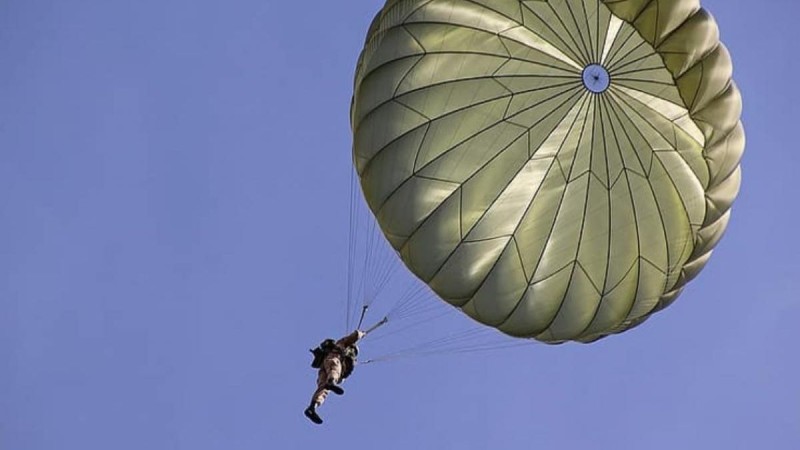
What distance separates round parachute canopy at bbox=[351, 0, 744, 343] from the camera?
1834 cm

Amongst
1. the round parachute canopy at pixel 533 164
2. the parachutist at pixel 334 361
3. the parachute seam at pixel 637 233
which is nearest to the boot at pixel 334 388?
the parachutist at pixel 334 361

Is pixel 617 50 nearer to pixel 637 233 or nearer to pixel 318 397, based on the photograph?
pixel 637 233

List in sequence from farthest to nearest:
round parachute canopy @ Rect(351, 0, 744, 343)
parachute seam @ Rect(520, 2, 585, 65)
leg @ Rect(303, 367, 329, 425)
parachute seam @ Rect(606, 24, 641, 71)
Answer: parachute seam @ Rect(606, 24, 641, 71), parachute seam @ Rect(520, 2, 585, 65), round parachute canopy @ Rect(351, 0, 744, 343), leg @ Rect(303, 367, 329, 425)

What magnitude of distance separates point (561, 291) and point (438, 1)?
4.55 meters

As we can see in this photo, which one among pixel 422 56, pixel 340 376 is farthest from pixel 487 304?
pixel 422 56

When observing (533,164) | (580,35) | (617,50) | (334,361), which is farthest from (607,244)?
(334,361)

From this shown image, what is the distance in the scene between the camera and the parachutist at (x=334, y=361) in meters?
17.9

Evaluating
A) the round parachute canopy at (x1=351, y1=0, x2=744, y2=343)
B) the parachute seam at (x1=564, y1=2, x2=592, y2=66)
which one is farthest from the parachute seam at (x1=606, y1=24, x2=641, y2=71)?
the parachute seam at (x1=564, y1=2, x2=592, y2=66)

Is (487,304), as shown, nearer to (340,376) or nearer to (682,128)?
(340,376)

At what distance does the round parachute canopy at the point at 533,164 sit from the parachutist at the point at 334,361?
4.75ft

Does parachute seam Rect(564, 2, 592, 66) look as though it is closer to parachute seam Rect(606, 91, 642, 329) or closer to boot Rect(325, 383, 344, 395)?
parachute seam Rect(606, 91, 642, 329)

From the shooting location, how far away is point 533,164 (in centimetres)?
1892

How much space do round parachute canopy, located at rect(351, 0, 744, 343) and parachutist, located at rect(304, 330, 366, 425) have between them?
1.45 meters

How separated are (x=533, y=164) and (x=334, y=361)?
4131 mm
